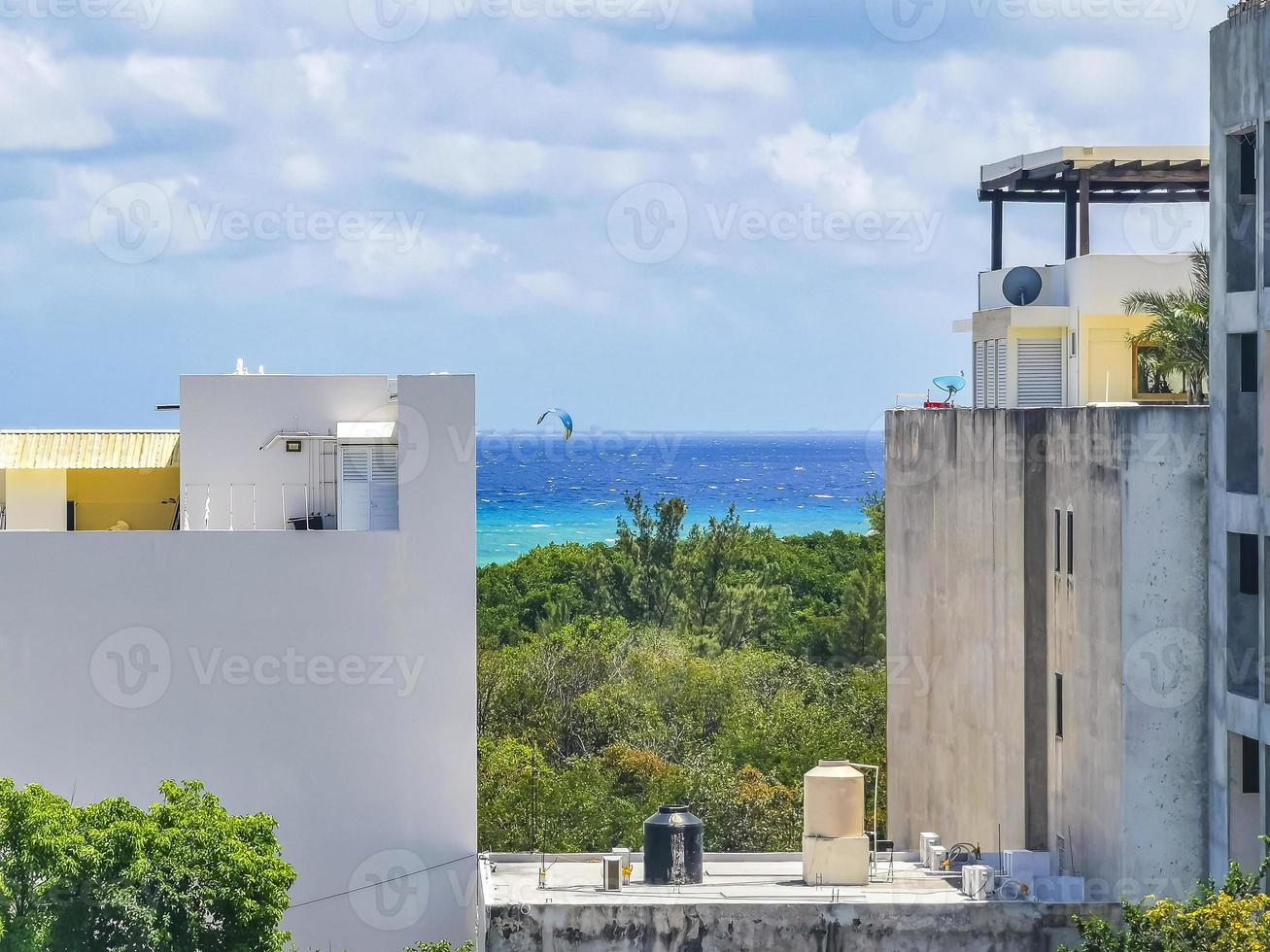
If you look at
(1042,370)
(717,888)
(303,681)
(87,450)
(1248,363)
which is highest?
(1042,370)

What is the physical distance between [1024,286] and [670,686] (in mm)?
23359

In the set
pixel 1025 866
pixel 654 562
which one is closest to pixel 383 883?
pixel 1025 866

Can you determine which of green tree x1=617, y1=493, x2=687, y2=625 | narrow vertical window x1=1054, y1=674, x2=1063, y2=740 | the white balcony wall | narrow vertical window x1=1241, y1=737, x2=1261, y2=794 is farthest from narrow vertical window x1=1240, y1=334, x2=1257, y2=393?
green tree x1=617, y1=493, x2=687, y2=625

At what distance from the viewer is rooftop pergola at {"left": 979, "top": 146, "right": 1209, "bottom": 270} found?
31828 millimetres

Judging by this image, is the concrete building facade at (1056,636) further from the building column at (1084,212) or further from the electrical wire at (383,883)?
the electrical wire at (383,883)

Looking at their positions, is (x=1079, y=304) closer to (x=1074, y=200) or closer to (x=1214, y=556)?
(x=1074, y=200)

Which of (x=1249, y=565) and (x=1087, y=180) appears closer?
(x=1249, y=565)

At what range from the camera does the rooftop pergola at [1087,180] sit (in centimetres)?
3183

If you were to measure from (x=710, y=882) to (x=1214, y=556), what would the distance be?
966cm

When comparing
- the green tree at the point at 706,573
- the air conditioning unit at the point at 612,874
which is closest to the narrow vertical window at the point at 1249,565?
the air conditioning unit at the point at 612,874

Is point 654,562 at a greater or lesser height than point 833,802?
greater

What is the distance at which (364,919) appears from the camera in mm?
26984

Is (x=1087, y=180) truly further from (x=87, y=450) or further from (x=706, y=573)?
(x=706, y=573)

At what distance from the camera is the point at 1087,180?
32.1 metres
